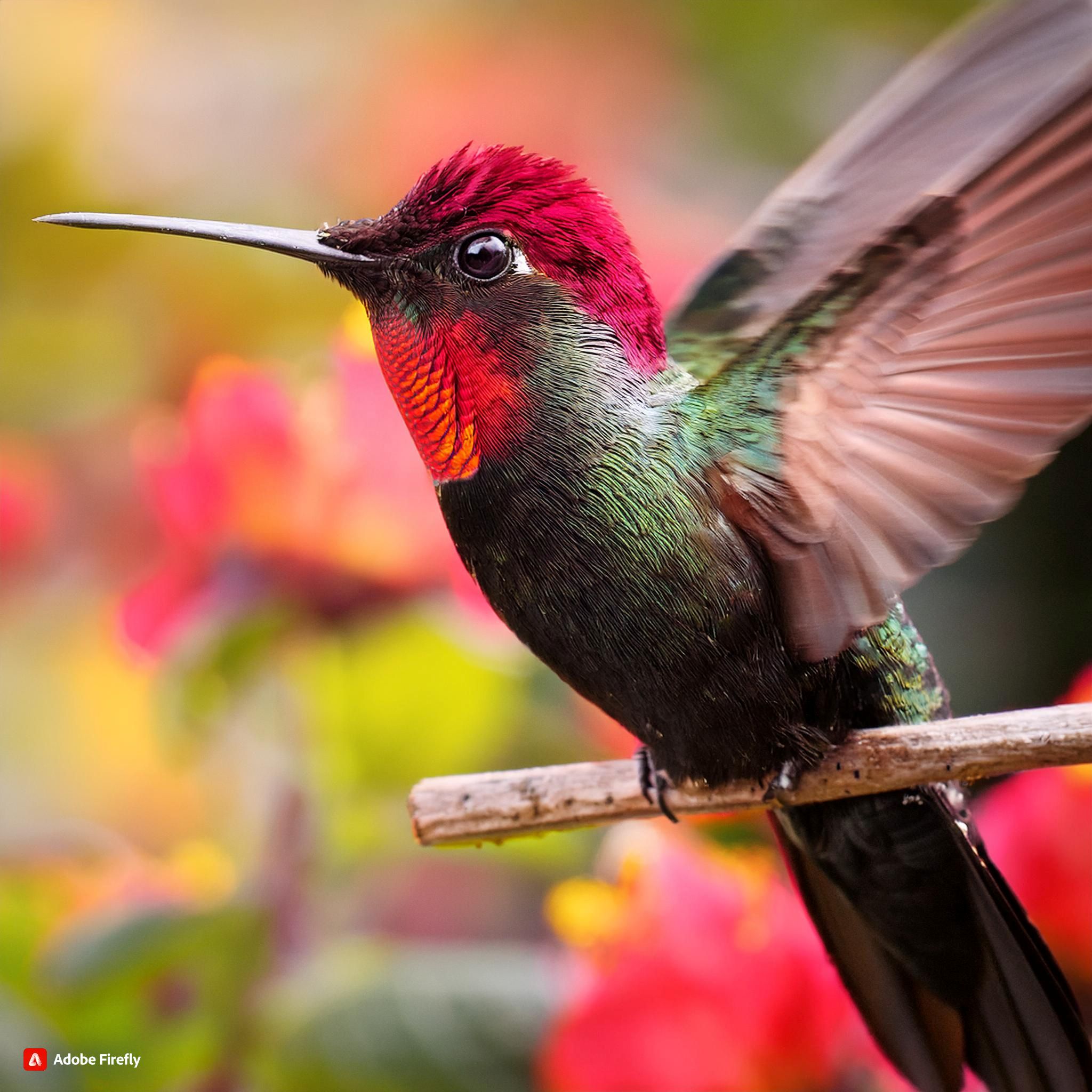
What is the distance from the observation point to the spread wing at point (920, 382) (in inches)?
16.6

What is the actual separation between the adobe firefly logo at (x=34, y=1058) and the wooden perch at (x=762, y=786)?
0.31 meters

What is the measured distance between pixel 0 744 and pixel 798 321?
88 centimetres

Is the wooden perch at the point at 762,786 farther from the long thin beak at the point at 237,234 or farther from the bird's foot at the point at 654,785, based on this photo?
the long thin beak at the point at 237,234

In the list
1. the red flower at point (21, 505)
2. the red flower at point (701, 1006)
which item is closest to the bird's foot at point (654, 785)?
the red flower at point (701, 1006)

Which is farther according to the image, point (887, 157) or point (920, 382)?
point (887, 157)

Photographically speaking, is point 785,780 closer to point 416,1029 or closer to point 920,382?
point 920,382

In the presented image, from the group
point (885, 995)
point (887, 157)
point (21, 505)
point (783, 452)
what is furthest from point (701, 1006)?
point (21, 505)

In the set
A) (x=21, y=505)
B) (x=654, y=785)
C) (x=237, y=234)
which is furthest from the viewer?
(x=21, y=505)

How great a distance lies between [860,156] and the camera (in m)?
0.66

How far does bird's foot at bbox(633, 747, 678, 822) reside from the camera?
1.82ft

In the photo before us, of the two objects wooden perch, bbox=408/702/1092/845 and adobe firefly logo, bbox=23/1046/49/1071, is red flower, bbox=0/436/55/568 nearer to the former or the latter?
adobe firefly logo, bbox=23/1046/49/1071

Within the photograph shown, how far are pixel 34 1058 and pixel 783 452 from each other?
1.70 feet

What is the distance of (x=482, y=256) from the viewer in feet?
1.56

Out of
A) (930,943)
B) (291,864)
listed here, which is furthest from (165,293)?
(930,943)
